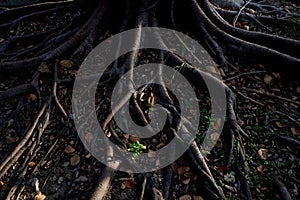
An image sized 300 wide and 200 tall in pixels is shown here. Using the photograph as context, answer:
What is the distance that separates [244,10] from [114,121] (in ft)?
9.20

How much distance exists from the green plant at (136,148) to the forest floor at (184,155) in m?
0.23

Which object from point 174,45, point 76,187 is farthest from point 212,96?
point 76,187

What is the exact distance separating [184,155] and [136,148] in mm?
468

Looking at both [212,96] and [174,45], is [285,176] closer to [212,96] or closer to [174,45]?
[212,96]

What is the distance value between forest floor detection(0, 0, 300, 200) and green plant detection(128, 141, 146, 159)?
232 mm

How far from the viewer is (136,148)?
2.86 m

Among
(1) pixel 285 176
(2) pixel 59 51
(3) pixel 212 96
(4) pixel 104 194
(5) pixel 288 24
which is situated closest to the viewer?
(4) pixel 104 194

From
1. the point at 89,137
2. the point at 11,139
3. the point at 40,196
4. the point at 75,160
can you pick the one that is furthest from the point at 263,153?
the point at 11,139

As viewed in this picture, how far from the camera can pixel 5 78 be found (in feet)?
12.1

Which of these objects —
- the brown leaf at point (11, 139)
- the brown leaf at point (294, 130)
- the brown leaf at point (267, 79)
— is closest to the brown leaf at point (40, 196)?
the brown leaf at point (11, 139)

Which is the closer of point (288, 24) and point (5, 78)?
point (5, 78)

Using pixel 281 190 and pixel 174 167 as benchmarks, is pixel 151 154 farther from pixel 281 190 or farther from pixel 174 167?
pixel 281 190

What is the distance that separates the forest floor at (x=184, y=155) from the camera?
2676 mm

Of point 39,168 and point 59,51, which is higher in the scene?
point 59,51
